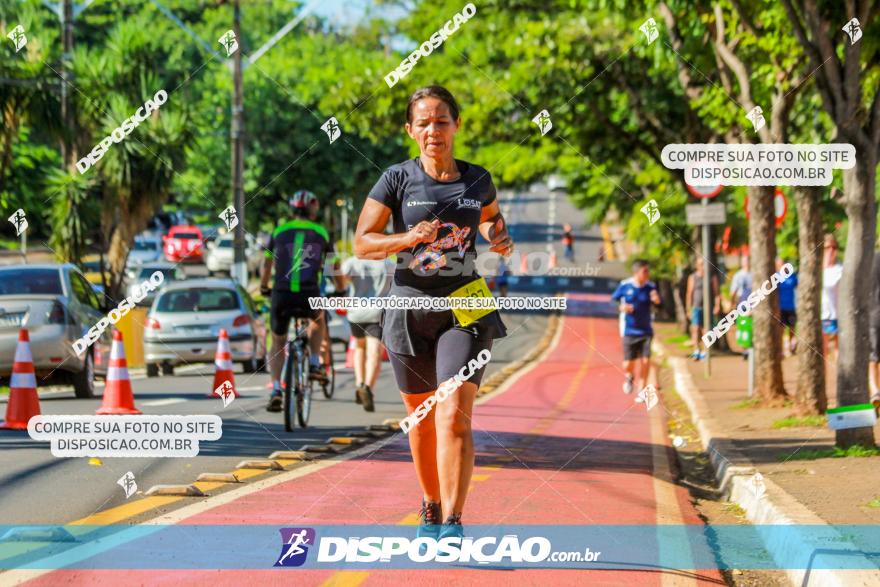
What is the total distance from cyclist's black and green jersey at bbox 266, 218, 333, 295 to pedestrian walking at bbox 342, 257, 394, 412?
2222 millimetres

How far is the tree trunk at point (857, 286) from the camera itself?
A: 448 inches

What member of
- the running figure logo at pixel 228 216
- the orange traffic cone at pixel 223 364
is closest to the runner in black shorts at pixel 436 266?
the orange traffic cone at pixel 223 364

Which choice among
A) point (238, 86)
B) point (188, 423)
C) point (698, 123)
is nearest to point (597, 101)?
point (698, 123)

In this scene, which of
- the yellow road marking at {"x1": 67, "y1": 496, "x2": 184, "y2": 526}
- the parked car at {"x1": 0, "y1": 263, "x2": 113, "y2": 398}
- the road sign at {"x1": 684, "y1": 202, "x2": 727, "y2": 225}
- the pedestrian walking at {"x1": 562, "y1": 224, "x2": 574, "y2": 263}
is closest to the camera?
the yellow road marking at {"x1": 67, "y1": 496, "x2": 184, "y2": 526}

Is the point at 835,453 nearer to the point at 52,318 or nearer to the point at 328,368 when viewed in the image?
the point at 328,368

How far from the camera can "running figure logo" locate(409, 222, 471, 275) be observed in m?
6.56

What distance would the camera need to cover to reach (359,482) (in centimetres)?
941

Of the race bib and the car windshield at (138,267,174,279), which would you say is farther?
the car windshield at (138,267,174,279)

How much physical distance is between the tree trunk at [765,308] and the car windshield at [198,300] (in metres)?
8.66

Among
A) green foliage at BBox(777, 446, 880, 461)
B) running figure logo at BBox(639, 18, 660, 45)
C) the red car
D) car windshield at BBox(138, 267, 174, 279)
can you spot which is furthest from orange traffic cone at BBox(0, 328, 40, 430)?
the red car

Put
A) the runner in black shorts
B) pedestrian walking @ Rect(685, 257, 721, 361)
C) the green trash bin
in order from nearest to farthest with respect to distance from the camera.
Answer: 1. the runner in black shorts
2. the green trash bin
3. pedestrian walking @ Rect(685, 257, 721, 361)

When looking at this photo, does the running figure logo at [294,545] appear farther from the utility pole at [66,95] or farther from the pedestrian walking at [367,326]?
the utility pole at [66,95]

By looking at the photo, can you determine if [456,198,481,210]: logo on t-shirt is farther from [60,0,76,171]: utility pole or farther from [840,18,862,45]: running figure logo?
[60,0,76,171]: utility pole

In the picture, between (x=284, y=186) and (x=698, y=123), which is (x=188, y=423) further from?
(x=284, y=186)
